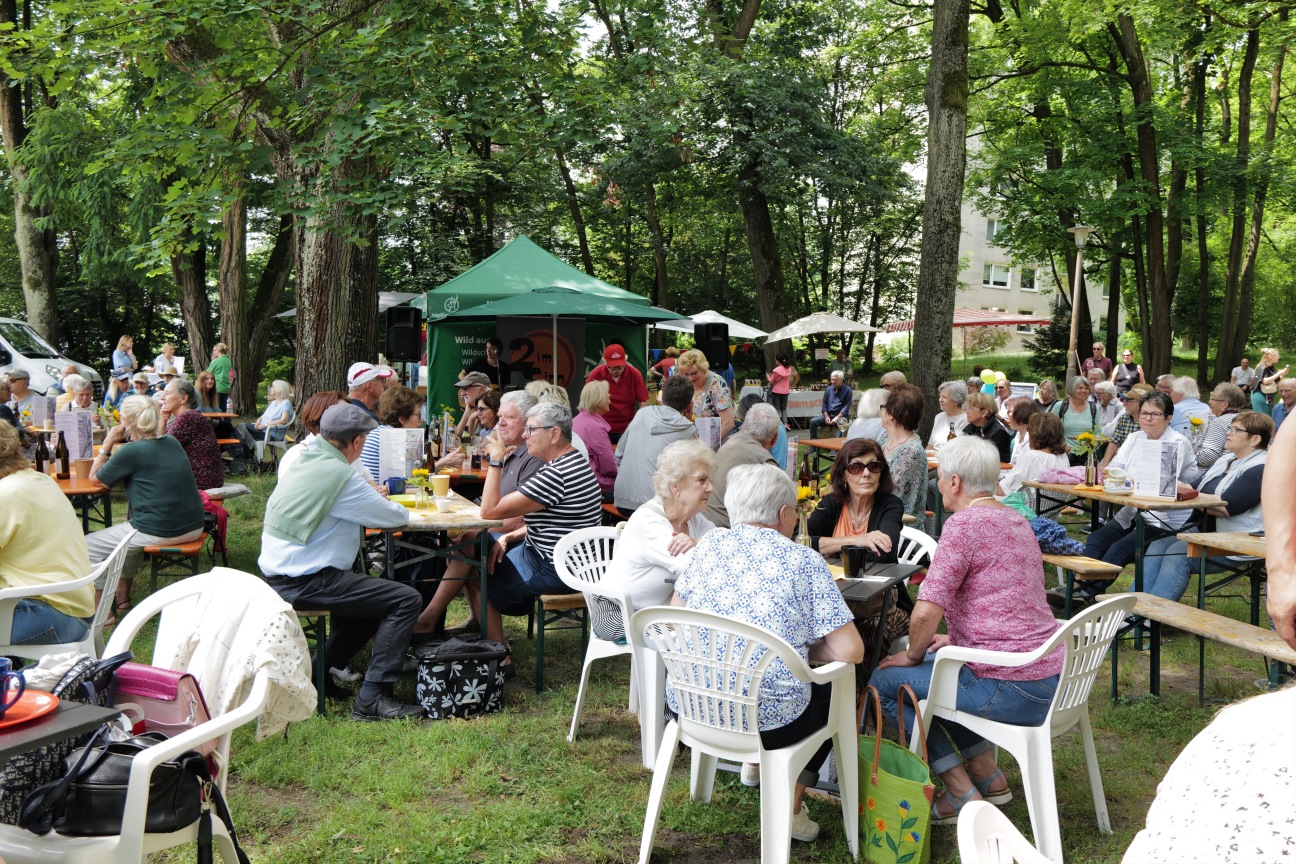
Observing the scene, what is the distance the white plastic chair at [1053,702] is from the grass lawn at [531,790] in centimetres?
34

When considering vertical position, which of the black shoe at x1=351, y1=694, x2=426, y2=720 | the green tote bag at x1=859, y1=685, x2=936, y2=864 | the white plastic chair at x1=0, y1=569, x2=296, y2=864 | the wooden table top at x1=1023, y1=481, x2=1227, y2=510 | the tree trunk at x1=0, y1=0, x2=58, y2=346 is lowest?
the black shoe at x1=351, y1=694, x2=426, y2=720

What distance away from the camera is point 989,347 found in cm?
3938

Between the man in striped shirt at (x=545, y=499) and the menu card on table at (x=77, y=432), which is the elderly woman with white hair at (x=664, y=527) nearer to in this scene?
the man in striped shirt at (x=545, y=499)

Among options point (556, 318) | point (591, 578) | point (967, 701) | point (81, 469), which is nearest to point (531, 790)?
point (591, 578)

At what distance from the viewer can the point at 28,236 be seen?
674 inches

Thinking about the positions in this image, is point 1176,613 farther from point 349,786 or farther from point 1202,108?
point 1202,108

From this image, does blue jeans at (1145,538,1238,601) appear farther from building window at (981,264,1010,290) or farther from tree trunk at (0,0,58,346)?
building window at (981,264,1010,290)

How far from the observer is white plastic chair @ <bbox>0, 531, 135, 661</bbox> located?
4.04 m

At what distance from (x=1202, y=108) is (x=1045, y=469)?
17754mm

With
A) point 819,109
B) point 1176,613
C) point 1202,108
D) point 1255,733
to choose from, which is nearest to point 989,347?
point 1202,108

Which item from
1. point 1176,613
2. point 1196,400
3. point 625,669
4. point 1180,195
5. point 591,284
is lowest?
point 625,669

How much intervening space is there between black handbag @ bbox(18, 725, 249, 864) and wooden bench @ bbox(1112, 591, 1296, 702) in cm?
364

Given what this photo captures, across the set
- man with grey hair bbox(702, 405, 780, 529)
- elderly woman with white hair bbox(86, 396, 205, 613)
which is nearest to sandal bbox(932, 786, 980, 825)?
man with grey hair bbox(702, 405, 780, 529)

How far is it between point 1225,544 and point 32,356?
16.9m
